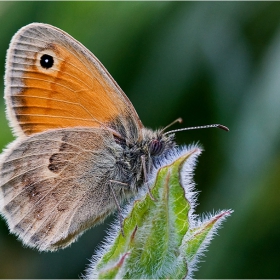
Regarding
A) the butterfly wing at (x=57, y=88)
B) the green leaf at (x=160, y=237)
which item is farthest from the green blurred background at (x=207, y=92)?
the green leaf at (x=160, y=237)

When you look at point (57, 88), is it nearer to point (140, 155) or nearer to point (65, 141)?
point (65, 141)

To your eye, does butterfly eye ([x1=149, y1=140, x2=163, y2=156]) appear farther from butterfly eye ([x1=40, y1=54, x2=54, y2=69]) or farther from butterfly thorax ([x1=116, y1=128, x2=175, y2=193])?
butterfly eye ([x1=40, y1=54, x2=54, y2=69])

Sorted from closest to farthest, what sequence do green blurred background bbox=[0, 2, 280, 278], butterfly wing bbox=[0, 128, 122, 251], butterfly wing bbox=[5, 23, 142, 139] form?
butterfly wing bbox=[0, 128, 122, 251] < butterfly wing bbox=[5, 23, 142, 139] < green blurred background bbox=[0, 2, 280, 278]

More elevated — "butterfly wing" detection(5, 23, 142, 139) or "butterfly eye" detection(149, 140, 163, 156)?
"butterfly wing" detection(5, 23, 142, 139)

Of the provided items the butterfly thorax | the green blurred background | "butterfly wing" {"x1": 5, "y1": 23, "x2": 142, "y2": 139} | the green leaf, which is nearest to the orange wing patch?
"butterfly wing" {"x1": 5, "y1": 23, "x2": 142, "y2": 139}

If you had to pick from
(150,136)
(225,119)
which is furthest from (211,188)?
(150,136)

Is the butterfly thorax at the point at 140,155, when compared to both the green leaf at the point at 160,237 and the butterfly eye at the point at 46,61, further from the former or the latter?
the green leaf at the point at 160,237

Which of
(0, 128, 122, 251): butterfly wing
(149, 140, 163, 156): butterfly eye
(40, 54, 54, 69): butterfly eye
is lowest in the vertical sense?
(0, 128, 122, 251): butterfly wing
